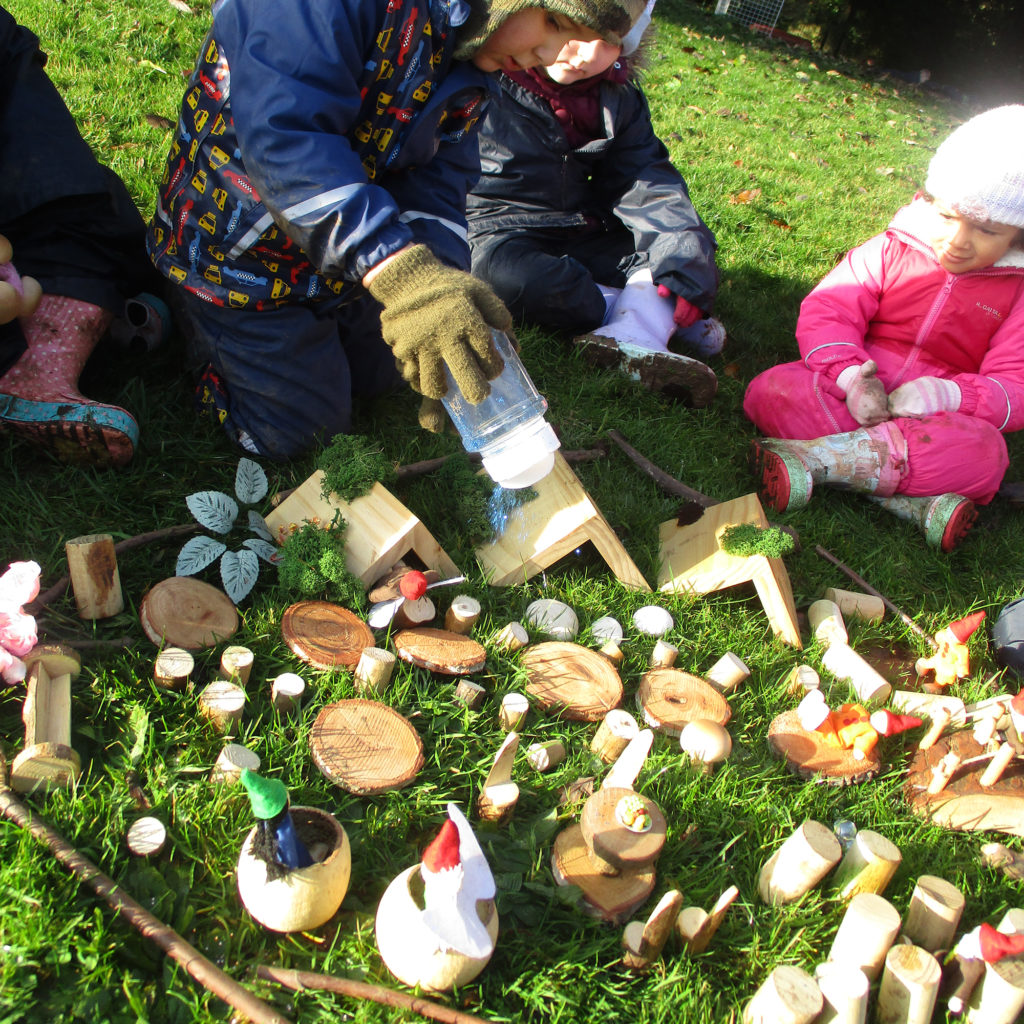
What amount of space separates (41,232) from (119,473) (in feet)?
2.38

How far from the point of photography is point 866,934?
1346 mm

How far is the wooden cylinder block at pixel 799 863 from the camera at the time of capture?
4.72 ft

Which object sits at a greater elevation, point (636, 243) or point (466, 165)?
point (466, 165)

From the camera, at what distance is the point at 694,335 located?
10.6 feet

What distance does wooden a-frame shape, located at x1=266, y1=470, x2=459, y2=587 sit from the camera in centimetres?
189

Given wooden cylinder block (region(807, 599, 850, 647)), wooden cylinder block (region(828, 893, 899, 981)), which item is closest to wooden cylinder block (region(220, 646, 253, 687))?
wooden cylinder block (region(828, 893, 899, 981))

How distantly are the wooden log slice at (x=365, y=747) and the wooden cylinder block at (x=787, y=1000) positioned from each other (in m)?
0.66

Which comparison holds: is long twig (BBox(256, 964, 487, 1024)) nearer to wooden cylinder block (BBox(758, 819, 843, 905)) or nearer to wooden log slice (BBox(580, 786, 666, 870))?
wooden log slice (BBox(580, 786, 666, 870))

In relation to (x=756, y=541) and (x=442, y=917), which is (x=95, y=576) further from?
(x=756, y=541)

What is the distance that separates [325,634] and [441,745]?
1.09 feet

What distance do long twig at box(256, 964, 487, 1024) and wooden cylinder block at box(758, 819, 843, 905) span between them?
58 centimetres

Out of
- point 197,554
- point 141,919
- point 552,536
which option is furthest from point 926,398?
point 141,919

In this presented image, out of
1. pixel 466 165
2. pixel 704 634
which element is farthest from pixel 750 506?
pixel 466 165

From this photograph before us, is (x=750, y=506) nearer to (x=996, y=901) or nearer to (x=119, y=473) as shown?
(x=996, y=901)
